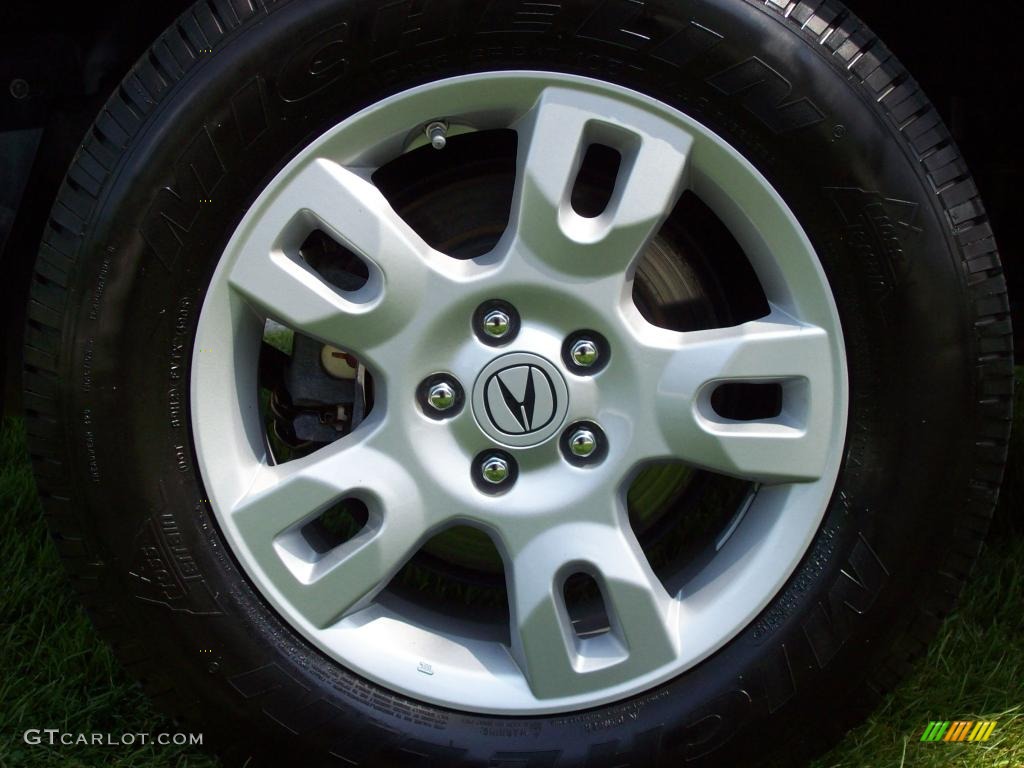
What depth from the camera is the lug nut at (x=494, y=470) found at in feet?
4.69

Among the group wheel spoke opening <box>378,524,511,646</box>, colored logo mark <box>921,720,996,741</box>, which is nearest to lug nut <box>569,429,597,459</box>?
wheel spoke opening <box>378,524,511,646</box>

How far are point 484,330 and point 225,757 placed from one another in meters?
0.76

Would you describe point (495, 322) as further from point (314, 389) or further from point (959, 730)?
point (959, 730)

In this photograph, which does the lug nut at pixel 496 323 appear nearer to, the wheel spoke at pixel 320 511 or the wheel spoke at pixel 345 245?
the wheel spoke at pixel 345 245

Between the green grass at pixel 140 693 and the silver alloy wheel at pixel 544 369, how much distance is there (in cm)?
40

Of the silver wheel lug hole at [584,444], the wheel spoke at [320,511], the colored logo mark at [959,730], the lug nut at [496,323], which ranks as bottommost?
the colored logo mark at [959,730]

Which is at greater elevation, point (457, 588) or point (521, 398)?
point (521, 398)

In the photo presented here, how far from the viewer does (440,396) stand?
141cm

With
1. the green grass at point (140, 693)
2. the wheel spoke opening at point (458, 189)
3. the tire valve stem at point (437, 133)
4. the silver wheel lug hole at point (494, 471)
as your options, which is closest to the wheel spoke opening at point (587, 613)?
the silver wheel lug hole at point (494, 471)

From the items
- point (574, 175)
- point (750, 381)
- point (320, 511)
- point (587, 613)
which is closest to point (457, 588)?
point (587, 613)

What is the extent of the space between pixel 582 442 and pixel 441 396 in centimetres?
21

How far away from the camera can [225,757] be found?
4.86 feet

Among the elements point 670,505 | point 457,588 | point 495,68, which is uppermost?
point 495,68

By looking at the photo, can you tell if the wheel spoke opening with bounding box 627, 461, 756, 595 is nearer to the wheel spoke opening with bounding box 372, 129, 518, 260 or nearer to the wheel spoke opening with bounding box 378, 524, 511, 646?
the wheel spoke opening with bounding box 378, 524, 511, 646
